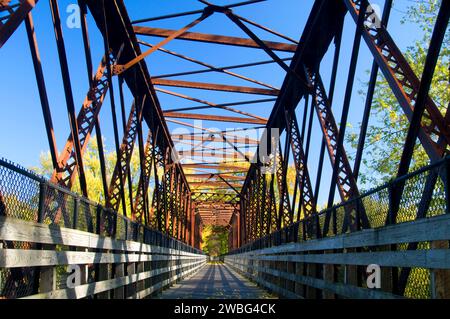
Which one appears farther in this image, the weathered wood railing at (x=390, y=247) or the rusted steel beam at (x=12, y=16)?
the rusted steel beam at (x=12, y=16)

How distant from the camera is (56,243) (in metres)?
4.61

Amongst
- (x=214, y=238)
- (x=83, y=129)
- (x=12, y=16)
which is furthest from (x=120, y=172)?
(x=214, y=238)

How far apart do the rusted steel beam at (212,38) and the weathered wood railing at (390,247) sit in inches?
205

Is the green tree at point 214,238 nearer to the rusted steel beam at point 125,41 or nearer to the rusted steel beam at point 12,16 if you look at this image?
the rusted steel beam at point 125,41

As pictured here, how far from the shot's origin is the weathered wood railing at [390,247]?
11.4 ft

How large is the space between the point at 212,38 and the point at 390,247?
8.32m

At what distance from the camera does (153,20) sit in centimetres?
1059

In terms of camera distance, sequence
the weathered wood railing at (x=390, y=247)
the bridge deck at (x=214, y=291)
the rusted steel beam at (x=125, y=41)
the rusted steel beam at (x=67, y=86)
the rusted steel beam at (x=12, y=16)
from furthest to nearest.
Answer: the bridge deck at (x=214, y=291) < the rusted steel beam at (x=125, y=41) < the rusted steel beam at (x=67, y=86) < the rusted steel beam at (x=12, y=16) < the weathered wood railing at (x=390, y=247)

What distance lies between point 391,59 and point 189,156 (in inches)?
693

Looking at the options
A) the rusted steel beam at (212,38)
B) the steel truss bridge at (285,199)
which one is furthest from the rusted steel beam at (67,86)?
the rusted steel beam at (212,38)

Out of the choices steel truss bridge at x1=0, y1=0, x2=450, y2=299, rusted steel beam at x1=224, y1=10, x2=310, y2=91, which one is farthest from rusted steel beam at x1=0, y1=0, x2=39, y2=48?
→ rusted steel beam at x1=224, y1=10, x2=310, y2=91

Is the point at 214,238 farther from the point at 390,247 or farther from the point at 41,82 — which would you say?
the point at 390,247

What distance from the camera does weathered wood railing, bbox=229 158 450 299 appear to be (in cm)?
346

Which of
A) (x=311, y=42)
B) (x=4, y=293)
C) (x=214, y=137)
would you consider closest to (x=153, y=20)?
(x=311, y=42)
